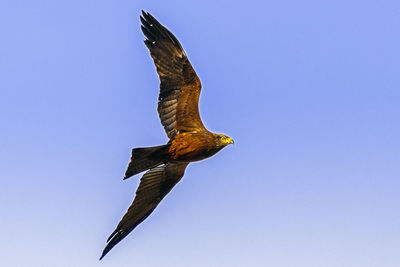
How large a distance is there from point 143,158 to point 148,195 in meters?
2.27

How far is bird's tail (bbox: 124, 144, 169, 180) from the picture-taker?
1384 centimetres

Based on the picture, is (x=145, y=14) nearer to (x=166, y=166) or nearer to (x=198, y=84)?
(x=198, y=84)

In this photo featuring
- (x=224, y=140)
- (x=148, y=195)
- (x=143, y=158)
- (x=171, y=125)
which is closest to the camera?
(x=143, y=158)

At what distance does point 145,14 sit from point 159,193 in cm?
494

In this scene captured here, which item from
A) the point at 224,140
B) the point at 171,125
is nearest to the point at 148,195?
the point at 171,125

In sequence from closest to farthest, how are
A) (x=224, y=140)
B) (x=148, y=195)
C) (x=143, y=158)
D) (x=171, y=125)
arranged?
1. (x=143, y=158)
2. (x=224, y=140)
3. (x=171, y=125)
4. (x=148, y=195)

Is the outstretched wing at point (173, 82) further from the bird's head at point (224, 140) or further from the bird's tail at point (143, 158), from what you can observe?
the bird's tail at point (143, 158)

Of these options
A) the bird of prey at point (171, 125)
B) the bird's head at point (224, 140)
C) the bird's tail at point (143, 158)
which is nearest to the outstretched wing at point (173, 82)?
the bird of prey at point (171, 125)

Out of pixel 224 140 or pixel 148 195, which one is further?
pixel 148 195

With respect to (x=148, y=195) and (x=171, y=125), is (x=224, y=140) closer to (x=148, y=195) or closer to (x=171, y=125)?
(x=171, y=125)

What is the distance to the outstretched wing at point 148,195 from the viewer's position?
15.2m

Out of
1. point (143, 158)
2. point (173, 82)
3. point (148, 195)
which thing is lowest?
point (148, 195)

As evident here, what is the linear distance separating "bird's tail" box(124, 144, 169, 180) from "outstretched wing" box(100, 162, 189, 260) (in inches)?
75.6

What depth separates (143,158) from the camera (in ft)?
45.6
